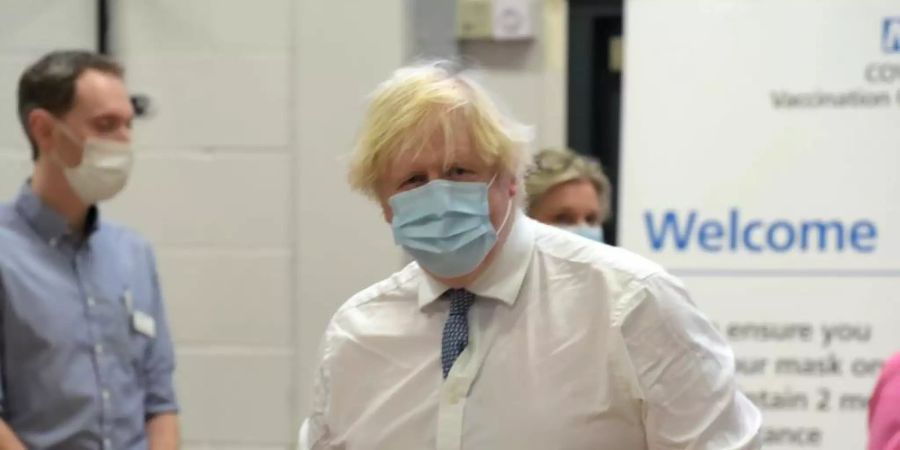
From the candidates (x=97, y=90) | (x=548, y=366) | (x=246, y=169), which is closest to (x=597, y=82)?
(x=246, y=169)

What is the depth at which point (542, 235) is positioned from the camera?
1445mm

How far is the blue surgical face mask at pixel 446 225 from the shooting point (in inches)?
52.7

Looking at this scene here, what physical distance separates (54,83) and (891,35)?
1.74 meters

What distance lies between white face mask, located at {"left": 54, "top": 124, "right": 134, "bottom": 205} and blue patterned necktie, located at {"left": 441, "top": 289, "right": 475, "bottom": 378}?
1.05m

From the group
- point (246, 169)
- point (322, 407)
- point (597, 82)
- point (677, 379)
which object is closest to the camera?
point (677, 379)

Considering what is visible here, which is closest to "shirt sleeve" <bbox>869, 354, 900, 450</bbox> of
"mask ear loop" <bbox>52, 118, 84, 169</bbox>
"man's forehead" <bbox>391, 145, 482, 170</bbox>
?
"man's forehead" <bbox>391, 145, 482, 170</bbox>

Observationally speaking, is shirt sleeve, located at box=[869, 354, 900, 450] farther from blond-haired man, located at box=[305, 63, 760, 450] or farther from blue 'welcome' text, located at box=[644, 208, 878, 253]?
blue 'welcome' text, located at box=[644, 208, 878, 253]

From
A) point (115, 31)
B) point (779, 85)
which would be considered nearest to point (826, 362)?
point (779, 85)

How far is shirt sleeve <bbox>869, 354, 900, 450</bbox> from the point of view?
1347 mm

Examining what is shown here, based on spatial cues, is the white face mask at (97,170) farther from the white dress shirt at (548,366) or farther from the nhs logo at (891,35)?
the nhs logo at (891,35)

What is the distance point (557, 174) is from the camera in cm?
250

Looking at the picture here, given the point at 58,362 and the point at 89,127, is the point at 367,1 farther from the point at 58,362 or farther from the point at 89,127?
the point at 58,362

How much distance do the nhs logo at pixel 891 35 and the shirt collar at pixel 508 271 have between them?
1.42 meters

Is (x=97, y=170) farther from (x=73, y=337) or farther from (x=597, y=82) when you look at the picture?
(x=597, y=82)
